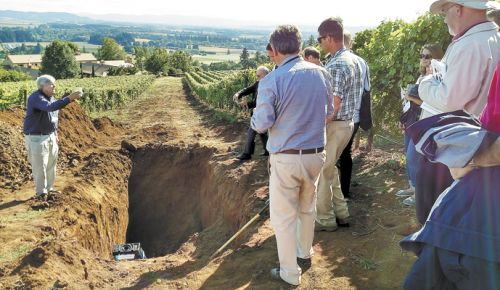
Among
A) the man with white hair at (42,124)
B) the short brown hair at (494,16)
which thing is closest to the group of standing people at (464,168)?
the short brown hair at (494,16)

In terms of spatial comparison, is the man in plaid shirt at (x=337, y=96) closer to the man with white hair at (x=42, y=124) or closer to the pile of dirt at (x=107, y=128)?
the man with white hair at (x=42, y=124)

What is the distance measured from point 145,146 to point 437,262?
10.8 meters

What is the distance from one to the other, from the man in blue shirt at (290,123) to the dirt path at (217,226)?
0.82m

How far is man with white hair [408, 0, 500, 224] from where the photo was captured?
2.60 metres

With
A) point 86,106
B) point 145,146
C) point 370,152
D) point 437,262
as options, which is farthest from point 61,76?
point 437,262

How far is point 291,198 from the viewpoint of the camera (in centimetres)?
379

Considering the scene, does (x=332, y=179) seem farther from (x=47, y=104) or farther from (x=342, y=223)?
(x=47, y=104)

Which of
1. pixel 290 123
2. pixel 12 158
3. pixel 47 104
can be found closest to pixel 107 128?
pixel 12 158

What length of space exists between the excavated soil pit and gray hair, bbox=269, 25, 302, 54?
739cm

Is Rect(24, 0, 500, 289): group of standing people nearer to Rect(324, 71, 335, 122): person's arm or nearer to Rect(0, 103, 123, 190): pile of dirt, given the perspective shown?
Rect(324, 71, 335, 122): person's arm

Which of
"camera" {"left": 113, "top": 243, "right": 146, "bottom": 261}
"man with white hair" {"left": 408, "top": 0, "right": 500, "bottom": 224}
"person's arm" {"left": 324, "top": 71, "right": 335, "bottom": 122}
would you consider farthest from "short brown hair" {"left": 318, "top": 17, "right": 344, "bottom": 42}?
"camera" {"left": 113, "top": 243, "right": 146, "bottom": 261}

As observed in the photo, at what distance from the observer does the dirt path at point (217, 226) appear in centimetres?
438

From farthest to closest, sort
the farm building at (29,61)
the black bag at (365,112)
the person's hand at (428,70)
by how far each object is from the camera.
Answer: the farm building at (29,61) < the black bag at (365,112) < the person's hand at (428,70)

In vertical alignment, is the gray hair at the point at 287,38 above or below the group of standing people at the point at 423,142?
above
